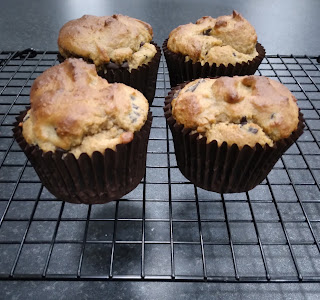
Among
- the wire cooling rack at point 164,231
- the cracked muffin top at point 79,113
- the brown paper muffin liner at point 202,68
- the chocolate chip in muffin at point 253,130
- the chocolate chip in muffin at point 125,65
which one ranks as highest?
the cracked muffin top at point 79,113

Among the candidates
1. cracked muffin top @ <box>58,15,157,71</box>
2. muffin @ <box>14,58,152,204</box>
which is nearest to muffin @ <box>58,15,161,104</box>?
cracked muffin top @ <box>58,15,157,71</box>

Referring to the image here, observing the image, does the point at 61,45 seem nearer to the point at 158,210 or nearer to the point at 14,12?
the point at 158,210

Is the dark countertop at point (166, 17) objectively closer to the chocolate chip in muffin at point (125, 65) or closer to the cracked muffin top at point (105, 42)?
the cracked muffin top at point (105, 42)

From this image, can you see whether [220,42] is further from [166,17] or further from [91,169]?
[166,17]

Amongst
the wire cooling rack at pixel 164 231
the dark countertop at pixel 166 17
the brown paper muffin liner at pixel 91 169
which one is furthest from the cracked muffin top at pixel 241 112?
the dark countertop at pixel 166 17

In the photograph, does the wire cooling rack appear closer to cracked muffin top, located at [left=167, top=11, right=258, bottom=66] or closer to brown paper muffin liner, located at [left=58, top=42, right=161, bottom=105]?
brown paper muffin liner, located at [left=58, top=42, right=161, bottom=105]

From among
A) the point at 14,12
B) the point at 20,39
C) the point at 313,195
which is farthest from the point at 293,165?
the point at 14,12
